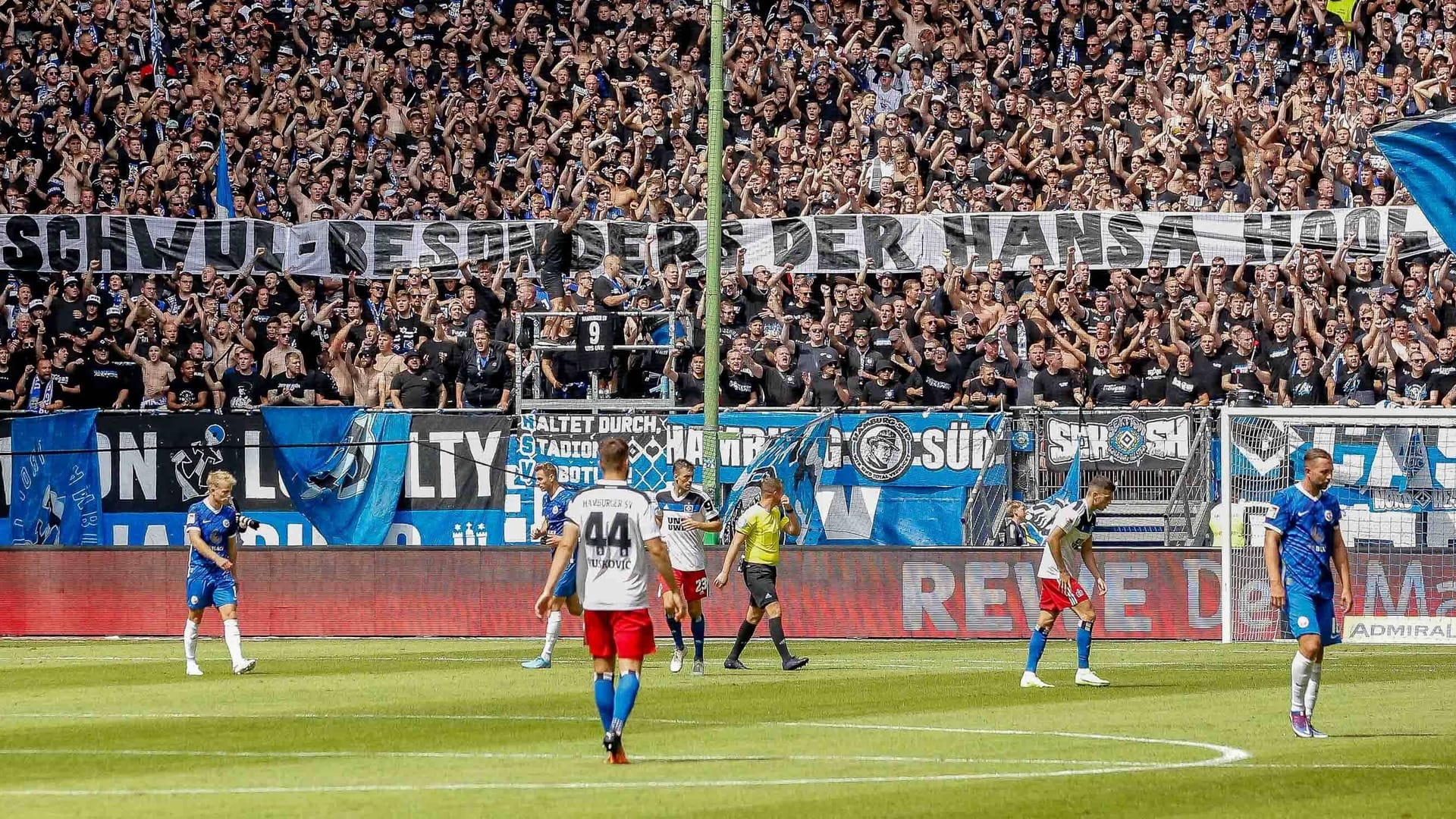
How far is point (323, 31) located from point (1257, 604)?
17.8 metres

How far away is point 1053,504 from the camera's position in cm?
2611

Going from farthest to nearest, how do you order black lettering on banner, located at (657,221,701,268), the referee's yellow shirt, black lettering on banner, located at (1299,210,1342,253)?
black lettering on banner, located at (657,221,701,268)
black lettering on banner, located at (1299,210,1342,253)
the referee's yellow shirt

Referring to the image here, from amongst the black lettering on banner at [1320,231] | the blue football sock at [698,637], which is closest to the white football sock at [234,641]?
the blue football sock at [698,637]

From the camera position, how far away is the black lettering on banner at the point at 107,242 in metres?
31.9

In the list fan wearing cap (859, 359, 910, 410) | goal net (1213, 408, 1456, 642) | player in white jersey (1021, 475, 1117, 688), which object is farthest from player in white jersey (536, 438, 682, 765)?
fan wearing cap (859, 359, 910, 410)

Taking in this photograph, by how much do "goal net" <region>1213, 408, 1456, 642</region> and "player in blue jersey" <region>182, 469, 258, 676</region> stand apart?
11744mm

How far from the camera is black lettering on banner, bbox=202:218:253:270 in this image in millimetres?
32219

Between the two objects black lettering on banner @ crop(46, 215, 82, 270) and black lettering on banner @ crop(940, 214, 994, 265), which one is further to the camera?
black lettering on banner @ crop(46, 215, 82, 270)

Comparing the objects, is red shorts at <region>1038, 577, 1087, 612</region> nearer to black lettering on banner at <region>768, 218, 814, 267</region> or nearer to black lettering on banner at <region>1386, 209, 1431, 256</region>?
black lettering on banner at <region>1386, 209, 1431, 256</region>

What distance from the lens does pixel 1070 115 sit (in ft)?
103

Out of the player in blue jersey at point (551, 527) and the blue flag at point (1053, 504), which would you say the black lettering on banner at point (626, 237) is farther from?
the player in blue jersey at point (551, 527)

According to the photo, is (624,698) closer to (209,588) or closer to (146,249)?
(209,588)

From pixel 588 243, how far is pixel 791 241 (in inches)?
117

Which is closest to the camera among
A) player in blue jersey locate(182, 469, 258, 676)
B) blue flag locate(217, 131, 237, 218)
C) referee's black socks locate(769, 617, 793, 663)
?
player in blue jersey locate(182, 469, 258, 676)
